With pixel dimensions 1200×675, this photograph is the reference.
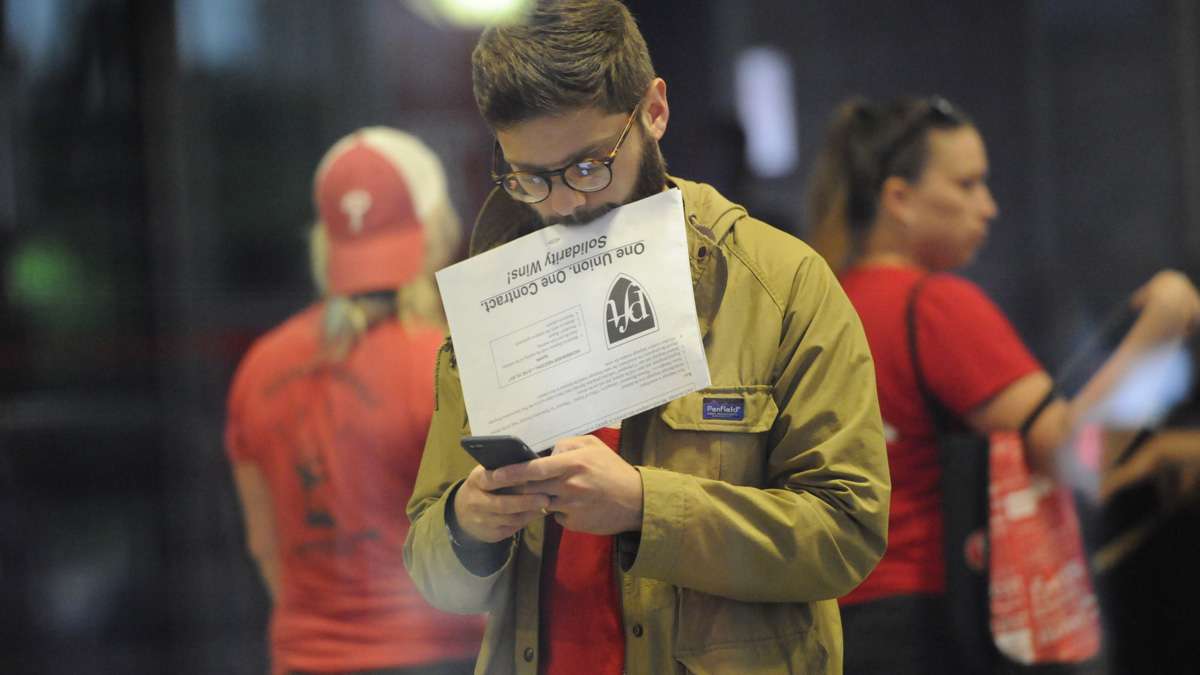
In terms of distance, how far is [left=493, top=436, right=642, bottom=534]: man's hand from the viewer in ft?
3.95

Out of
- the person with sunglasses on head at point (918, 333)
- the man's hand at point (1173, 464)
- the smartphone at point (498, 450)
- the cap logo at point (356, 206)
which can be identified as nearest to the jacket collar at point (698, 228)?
the smartphone at point (498, 450)

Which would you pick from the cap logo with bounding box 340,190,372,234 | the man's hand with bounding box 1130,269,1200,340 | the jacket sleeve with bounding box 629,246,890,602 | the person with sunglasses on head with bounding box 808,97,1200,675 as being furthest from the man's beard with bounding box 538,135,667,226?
the man's hand with bounding box 1130,269,1200,340

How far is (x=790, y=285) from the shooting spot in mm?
1335

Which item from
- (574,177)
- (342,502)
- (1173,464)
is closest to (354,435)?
(342,502)

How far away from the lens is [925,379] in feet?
6.53

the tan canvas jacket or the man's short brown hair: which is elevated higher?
the man's short brown hair

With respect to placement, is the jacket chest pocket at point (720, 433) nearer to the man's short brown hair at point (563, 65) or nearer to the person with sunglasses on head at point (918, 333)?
the man's short brown hair at point (563, 65)

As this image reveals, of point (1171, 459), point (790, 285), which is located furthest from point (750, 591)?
point (1171, 459)

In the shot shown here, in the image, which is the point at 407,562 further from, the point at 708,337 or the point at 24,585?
the point at 24,585

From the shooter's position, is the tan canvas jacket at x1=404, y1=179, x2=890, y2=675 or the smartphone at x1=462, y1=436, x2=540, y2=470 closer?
the smartphone at x1=462, y1=436, x2=540, y2=470

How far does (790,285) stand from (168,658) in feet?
9.30

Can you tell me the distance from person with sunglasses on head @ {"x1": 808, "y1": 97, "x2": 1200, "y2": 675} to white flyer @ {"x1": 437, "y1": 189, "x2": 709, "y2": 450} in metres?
0.53

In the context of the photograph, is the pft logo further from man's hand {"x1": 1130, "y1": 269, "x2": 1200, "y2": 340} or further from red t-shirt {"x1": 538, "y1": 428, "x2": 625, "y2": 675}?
man's hand {"x1": 1130, "y1": 269, "x2": 1200, "y2": 340}

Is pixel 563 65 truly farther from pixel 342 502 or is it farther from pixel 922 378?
pixel 342 502
